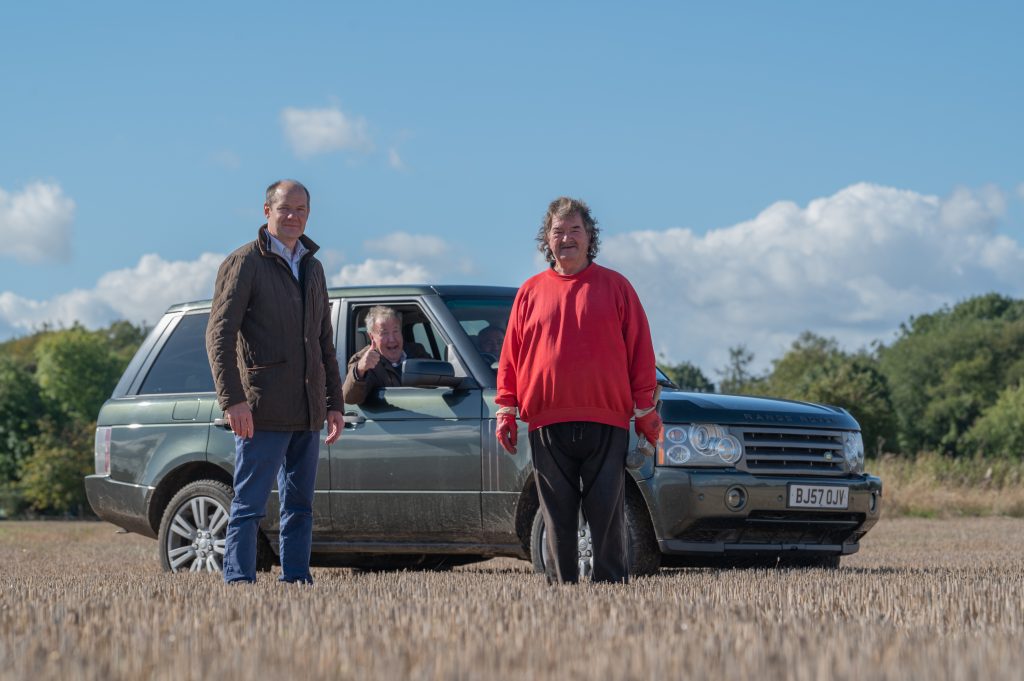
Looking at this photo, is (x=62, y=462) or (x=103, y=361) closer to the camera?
(x=62, y=462)

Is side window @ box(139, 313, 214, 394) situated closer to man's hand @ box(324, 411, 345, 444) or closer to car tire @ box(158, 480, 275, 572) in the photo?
car tire @ box(158, 480, 275, 572)

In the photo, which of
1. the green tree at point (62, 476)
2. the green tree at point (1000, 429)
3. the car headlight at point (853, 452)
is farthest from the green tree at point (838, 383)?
the green tree at point (62, 476)

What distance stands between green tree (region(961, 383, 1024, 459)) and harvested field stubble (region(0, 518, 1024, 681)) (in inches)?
3099

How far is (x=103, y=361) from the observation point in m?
101

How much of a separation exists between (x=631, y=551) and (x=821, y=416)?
5.23 ft

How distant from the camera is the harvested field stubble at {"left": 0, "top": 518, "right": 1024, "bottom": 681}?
3.64 metres

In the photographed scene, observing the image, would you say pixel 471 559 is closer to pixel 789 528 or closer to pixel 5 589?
pixel 789 528

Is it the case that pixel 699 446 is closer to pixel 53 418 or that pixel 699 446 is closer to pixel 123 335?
pixel 53 418

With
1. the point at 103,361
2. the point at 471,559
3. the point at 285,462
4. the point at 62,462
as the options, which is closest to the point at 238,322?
the point at 285,462

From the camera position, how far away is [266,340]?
763 cm

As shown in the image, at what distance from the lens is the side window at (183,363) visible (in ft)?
33.7

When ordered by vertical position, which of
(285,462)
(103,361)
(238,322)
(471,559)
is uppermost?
(103,361)

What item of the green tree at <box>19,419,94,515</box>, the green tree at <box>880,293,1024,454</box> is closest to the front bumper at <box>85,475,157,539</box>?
the green tree at <box>19,419,94,515</box>

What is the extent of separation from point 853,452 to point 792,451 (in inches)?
23.6
